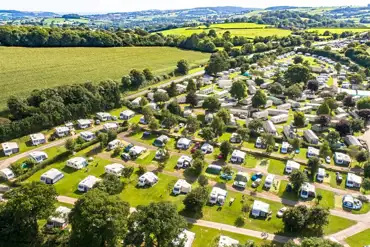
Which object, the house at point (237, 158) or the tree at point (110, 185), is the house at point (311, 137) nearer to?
the house at point (237, 158)

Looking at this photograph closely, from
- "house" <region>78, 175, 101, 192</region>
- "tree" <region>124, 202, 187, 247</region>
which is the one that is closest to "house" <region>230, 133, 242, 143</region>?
"house" <region>78, 175, 101, 192</region>

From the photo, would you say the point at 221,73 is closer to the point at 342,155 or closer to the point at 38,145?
the point at 342,155

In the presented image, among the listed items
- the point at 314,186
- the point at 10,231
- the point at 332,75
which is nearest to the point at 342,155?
the point at 314,186

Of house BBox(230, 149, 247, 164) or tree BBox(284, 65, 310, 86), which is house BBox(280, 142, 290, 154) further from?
tree BBox(284, 65, 310, 86)

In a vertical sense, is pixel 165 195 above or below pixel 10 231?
below

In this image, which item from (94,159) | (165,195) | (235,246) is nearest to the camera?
(235,246)

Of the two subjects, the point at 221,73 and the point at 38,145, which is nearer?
the point at 38,145
